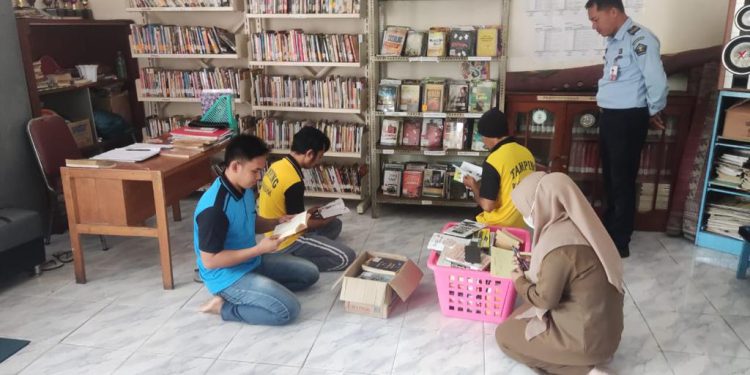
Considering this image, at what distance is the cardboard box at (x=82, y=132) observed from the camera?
4.77 metres

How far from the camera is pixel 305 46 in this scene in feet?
15.4

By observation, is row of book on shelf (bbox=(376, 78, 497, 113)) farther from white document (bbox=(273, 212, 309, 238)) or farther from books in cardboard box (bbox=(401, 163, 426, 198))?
white document (bbox=(273, 212, 309, 238))

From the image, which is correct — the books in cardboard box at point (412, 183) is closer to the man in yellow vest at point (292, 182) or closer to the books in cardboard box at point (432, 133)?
the books in cardboard box at point (432, 133)

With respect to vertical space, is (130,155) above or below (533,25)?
below

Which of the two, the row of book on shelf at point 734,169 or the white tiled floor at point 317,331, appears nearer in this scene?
the white tiled floor at point 317,331

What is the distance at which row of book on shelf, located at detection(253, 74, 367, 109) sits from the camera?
4734mm

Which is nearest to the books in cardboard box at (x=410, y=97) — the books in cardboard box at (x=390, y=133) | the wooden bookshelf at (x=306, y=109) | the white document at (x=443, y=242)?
the books in cardboard box at (x=390, y=133)

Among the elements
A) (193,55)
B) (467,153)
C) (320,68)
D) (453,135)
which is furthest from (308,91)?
(467,153)

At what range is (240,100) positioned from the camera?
16.3ft

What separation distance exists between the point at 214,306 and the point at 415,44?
2.64m

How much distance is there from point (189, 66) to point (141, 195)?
216 centimetres

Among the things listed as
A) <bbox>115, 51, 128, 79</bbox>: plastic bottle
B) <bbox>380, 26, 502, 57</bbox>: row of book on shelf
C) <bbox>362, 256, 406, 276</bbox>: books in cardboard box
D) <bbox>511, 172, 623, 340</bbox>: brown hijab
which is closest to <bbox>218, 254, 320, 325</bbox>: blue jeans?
<bbox>362, 256, 406, 276</bbox>: books in cardboard box

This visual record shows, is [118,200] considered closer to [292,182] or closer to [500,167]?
[292,182]

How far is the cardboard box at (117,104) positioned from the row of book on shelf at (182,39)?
2.20ft
